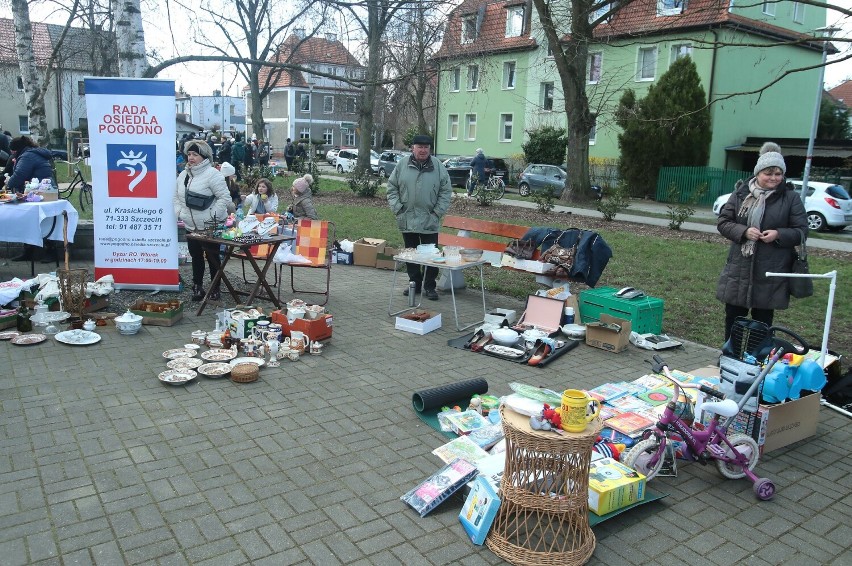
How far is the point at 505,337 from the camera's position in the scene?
634cm

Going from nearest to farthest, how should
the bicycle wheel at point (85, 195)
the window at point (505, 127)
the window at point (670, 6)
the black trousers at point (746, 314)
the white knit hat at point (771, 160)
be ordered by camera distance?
the white knit hat at point (771, 160) < the black trousers at point (746, 314) < the window at point (670, 6) < the bicycle wheel at point (85, 195) < the window at point (505, 127)

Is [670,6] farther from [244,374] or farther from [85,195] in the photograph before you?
[244,374]

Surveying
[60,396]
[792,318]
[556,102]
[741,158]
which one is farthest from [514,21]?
[60,396]

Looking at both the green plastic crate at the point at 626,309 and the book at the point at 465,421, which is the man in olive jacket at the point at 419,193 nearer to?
the green plastic crate at the point at 626,309

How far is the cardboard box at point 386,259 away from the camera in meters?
10.2

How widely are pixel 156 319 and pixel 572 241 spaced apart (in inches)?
175

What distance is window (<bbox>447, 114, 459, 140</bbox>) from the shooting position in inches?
1580

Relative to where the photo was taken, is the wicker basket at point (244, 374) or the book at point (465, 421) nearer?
the book at point (465, 421)

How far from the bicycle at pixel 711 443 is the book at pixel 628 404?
0.63 m

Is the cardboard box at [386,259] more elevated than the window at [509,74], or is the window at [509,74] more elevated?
the window at [509,74]

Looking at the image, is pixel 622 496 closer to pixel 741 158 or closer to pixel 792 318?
pixel 792 318

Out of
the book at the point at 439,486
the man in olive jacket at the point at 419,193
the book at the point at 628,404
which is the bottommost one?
the book at the point at 439,486

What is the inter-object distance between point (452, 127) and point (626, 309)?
115ft

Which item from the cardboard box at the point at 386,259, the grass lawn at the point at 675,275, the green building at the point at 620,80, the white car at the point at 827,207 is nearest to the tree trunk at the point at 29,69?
the grass lawn at the point at 675,275
